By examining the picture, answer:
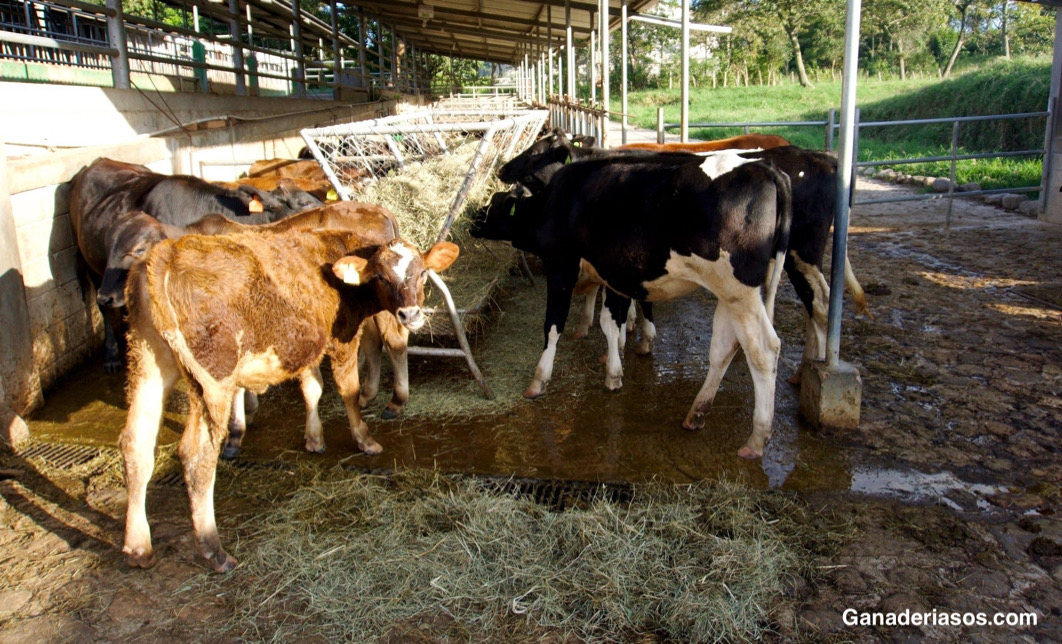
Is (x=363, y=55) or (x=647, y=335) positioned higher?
(x=363, y=55)

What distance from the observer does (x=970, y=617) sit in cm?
326

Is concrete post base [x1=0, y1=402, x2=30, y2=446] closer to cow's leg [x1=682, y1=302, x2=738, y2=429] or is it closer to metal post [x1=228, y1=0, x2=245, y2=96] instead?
cow's leg [x1=682, y1=302, x2=738, y2=429]

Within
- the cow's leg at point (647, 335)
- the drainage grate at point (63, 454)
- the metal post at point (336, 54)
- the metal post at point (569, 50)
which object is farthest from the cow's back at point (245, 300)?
the metal post at point (336, 54)

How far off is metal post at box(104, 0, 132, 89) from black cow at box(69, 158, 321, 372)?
3129 mm

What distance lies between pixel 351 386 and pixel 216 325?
130 centimetres

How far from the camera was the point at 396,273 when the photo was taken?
4.42 metres

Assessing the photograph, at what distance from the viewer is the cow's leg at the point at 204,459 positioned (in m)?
A: 3.78

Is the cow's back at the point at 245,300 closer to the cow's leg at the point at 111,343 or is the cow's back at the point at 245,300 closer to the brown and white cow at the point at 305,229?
the brown and white cow at the point at 305,229

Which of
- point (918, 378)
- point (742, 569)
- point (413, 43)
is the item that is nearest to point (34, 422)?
point (742, 569)

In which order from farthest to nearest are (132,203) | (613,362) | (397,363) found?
(132,203) < (613,362) < (397,363)

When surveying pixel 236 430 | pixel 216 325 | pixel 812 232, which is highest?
pixel 812 232

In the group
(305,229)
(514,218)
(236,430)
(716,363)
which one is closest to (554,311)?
(514,218)

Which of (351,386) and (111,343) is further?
(111,343)

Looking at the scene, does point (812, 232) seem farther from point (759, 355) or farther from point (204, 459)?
point (204, 459)
